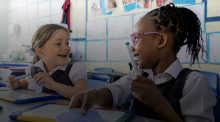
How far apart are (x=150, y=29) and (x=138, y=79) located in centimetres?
37

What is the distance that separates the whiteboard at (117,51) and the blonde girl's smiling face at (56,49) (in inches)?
73.1

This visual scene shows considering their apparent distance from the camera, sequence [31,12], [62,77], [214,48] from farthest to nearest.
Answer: [31,12] → [214,48] → [62,77]

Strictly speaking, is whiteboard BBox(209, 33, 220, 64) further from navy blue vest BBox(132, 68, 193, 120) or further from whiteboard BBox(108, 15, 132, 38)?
navy blue vest BBox(132, 68, 193, 120)

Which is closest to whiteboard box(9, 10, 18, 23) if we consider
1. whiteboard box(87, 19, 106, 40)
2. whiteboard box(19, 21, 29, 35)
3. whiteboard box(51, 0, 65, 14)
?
whiteboard box(19, 21, 29, 35)

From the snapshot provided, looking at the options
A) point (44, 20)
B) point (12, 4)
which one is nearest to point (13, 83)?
point (44, 20)

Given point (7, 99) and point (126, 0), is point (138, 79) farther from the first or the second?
point (126, 0)

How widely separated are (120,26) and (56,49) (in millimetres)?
2025

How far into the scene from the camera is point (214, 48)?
2059 mm

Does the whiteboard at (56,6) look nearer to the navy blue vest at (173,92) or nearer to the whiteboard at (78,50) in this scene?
the whiteboard at (78,50)

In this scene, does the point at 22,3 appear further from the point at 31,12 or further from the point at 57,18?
the point at 57,18

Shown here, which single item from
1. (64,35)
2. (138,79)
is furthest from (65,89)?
(138,79)

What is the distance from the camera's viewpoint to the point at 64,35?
1.11 meters

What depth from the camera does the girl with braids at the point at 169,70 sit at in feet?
1.84

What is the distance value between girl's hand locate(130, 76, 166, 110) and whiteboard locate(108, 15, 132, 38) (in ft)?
7.81
